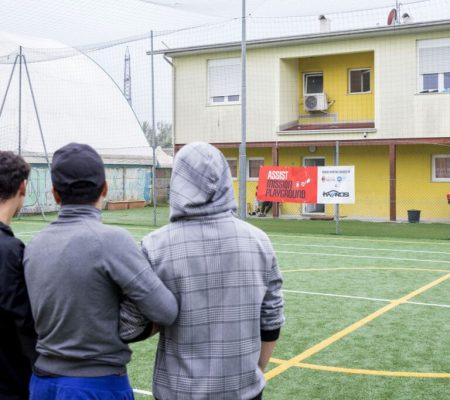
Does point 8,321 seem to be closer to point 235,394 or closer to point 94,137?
point 235,394

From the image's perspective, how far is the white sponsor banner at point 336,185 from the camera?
17.7 metres

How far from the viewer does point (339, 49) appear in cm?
2431

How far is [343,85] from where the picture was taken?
25969 millimetres

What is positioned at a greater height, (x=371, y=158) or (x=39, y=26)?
(x=39, y=26)

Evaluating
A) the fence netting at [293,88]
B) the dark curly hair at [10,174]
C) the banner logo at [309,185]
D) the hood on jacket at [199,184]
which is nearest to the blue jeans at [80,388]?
the hood on jacket at [199,184]

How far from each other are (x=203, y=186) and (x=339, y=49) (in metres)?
22.5

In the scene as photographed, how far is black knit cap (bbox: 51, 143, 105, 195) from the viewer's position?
275 cm

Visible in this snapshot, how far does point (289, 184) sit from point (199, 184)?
53.9ft

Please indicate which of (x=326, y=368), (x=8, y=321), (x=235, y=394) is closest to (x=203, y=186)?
(x=235, y=394)

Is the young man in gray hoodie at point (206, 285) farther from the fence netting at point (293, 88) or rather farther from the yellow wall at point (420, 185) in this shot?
the yellow wall at point (420, 185)

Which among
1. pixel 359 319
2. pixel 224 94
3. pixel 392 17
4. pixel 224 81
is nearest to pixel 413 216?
Result: pixel 392 17

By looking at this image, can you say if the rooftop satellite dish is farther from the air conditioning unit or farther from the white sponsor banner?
the white sponsor banner

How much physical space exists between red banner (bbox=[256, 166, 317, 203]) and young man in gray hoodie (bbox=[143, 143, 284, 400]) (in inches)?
615

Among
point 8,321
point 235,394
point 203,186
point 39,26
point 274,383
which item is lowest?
point 274,383
